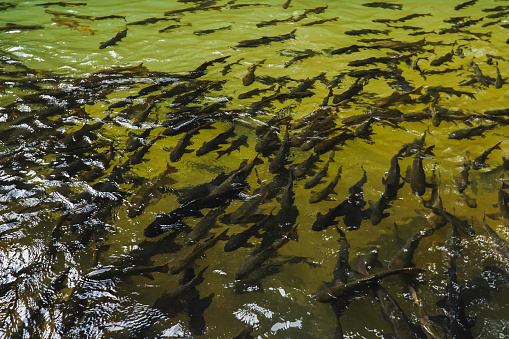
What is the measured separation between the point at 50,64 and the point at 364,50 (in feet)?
21.5

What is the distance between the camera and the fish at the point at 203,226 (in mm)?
3423

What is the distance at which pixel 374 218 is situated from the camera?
3553 millimetres

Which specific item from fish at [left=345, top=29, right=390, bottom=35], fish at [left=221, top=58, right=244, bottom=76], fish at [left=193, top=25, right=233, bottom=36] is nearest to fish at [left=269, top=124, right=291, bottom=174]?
fish at [left=221, top=58, right=244, bottom=76]

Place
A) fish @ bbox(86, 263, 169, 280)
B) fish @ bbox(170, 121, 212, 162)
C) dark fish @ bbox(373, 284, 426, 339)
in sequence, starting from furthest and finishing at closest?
fish @ bbox(170, 121, 212, 162)
fish @ bbox(86, 263, 169, 280)
dark fish @ bbox(373, 284, 426, 339)

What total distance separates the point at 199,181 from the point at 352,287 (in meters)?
2.24

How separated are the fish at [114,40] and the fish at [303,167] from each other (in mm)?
5841

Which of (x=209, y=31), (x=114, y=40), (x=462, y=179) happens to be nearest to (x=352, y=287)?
(x=462, y=179)

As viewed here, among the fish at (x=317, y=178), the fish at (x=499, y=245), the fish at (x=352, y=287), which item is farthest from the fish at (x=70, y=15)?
the fish at (x=499, y=245)

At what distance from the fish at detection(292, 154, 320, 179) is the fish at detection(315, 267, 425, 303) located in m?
1.59

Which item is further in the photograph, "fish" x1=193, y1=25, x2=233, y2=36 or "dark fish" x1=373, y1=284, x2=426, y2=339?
"fish" x1=193, y1=25, x2=233, y2=36

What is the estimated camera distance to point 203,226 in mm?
3539

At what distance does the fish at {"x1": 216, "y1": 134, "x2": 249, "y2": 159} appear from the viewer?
4.73 meters

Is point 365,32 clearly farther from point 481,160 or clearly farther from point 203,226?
point 203,226

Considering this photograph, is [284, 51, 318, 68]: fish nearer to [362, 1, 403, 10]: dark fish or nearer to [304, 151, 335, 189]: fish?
[304, 151, 335, 189]: fish
